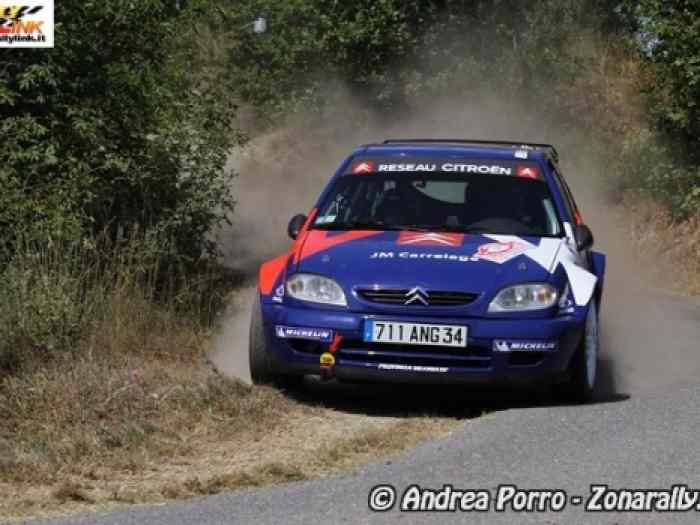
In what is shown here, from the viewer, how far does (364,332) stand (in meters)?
9.34

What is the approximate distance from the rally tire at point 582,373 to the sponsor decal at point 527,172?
1.33 metres

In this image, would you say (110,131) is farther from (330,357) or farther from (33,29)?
(330,357)

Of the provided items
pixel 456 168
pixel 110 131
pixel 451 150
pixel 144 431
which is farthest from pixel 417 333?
pixel 110 131

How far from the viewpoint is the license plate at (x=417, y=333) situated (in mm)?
9258

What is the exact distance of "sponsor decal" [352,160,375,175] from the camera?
11047mm

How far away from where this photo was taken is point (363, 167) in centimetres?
1108

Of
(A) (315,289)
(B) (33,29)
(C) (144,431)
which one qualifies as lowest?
(C) (144,431)

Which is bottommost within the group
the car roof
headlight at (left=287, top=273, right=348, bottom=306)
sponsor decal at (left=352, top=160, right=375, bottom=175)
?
headlight at (left=287, top=273, right=348, bottom=306)

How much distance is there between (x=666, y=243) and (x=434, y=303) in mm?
10647

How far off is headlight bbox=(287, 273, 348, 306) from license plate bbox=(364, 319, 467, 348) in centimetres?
27

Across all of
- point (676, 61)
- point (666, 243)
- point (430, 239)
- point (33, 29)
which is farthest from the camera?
point (666, 243)

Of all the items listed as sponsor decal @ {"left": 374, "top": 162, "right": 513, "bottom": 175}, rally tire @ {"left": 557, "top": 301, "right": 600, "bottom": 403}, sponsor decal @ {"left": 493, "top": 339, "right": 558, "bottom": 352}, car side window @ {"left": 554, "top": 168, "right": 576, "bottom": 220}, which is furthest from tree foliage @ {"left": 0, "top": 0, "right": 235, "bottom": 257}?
rally tire @ {"left": 557, "top": 301, "right": 600, "bottom": 403}

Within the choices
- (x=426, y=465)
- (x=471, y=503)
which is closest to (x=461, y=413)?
(x=426, y=465)

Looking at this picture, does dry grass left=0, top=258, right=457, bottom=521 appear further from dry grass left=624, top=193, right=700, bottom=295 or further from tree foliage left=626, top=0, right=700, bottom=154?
tree foliage left=626, top=0, right=700, bottom=154
